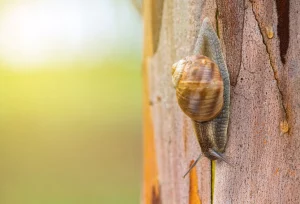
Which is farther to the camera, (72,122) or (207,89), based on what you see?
(72,122)

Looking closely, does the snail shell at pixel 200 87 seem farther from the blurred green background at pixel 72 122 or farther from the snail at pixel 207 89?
the blurred green background at pixel 72 122

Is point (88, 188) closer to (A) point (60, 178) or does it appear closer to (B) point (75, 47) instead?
(A) point (60, 178)

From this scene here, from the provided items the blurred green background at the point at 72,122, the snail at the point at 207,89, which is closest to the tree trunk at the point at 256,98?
the snail at the point at 207,89

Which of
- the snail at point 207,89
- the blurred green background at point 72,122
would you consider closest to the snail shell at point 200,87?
the snail at point 207,89

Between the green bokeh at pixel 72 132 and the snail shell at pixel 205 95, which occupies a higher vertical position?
the snail shell at pixel 205 95

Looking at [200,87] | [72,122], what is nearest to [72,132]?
[72,122]

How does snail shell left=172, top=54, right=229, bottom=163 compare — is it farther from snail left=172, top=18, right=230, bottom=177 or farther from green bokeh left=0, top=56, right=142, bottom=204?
green bokeh left=0, top=56, right=142, bottom=204

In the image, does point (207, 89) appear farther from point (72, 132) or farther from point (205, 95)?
point (72, 132)

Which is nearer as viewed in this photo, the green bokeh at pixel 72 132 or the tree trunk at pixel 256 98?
the tree trunk at pixel 256 98
